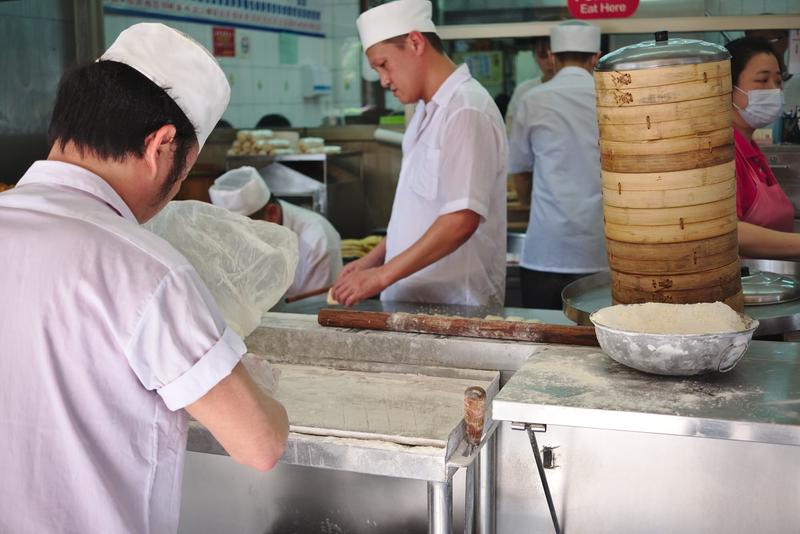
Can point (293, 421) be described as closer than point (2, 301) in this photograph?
No

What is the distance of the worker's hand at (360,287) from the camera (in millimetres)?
2549

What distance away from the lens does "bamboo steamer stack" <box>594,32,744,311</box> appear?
1717 mm

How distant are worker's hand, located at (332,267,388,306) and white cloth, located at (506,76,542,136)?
2.63m

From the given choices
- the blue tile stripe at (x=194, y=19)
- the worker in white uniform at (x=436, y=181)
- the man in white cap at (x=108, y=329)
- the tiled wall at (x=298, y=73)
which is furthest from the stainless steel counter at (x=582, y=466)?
the tiled wall at (x=298, y=73)

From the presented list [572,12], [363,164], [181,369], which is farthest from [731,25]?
[181,369]

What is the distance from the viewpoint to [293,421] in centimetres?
179

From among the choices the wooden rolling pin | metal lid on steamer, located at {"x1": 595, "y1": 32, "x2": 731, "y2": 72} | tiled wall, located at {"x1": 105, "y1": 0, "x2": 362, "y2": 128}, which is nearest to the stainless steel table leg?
the wooden rolling pin

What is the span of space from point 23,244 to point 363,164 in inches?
187

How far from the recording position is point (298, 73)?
7836 mm

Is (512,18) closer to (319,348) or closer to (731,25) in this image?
(731,25)

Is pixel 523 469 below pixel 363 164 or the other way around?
below

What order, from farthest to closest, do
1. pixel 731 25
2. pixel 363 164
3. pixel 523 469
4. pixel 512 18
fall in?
pixel 363 164
pixel 512 18
pixel 731 25
pixel 523 469

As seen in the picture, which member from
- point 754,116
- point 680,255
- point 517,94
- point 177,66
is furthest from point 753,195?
point 517,94

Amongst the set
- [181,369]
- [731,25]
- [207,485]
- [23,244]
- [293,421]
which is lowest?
[207,485]
